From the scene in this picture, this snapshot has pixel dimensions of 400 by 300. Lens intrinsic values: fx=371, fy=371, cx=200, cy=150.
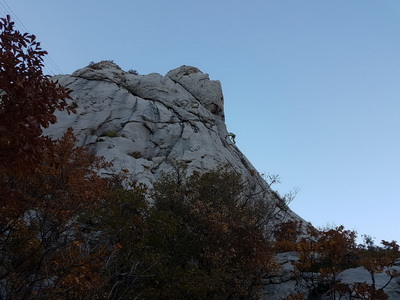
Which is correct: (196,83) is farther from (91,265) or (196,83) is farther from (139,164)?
(91,265)

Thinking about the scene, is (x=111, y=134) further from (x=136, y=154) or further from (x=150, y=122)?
(x=150, y=122)

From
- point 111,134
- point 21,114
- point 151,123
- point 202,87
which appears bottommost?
point 21,114

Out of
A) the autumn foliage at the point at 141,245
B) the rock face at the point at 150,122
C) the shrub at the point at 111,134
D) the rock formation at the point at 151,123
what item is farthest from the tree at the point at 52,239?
the shrub at the point at 111,134

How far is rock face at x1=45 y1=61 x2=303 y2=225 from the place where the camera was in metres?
32.2

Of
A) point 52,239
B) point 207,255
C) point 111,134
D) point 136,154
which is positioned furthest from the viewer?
point 111,134

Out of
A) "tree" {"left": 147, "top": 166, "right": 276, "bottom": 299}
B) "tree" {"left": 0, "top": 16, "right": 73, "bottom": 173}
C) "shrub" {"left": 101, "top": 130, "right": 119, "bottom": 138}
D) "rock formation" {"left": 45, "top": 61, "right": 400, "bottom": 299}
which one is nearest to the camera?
"tree" {"left": 0, "top": 16, "right": 73, "bottom": 173}

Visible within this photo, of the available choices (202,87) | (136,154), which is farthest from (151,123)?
(202,87)

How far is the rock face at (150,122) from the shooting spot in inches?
1266

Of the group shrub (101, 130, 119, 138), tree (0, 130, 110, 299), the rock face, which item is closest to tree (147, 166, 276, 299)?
tree (0, 130, 110, 299)

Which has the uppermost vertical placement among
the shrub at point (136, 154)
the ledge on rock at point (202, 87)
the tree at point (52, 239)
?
the ledge on rock at point (202, 87)

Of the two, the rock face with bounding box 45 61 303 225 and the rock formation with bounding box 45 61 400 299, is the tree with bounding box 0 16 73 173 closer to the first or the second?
the rock formation with bounding box 45 61 400 299

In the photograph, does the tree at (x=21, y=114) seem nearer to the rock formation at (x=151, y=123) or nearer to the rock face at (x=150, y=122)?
the rock formation at (x=151, y=123)

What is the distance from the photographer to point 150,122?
3744 centimetres

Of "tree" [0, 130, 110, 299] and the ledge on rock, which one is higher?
the ledge on rock
